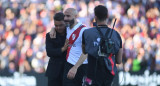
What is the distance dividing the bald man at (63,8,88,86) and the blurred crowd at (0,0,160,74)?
4523mm

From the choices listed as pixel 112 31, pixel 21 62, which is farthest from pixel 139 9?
pixel 112 31

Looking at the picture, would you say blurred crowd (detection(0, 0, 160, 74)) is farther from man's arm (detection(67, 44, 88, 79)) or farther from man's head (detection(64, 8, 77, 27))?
man's arm (detection(67, 44, 88, 79))

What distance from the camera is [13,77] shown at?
9.85m

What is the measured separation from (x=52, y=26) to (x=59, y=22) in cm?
529

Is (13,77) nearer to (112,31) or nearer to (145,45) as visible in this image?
(145,45)

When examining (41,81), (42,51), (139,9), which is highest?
(139,9)

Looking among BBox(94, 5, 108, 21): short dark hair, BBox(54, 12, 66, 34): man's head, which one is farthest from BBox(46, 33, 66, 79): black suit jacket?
BBox(94, 5, 108, 21): short dark hair

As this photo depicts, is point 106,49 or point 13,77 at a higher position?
point 106,49

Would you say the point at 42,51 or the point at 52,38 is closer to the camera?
the point at 52,38

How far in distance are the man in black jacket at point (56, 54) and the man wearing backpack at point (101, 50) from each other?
1510 millimetres

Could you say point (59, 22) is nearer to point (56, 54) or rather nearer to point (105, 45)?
point (56, 54)

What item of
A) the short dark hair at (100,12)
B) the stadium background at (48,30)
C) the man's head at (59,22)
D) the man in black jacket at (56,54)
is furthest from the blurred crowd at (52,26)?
the short dark hair at (100,12)

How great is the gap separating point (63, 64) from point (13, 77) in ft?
13.7

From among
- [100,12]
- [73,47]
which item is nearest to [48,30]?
[73,47]
